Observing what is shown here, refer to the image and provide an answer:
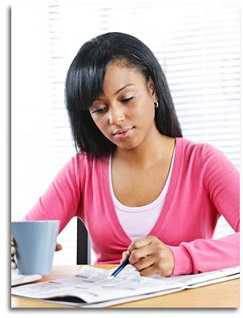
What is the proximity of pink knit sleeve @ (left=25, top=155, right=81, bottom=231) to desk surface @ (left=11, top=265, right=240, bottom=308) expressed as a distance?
0.16 metres

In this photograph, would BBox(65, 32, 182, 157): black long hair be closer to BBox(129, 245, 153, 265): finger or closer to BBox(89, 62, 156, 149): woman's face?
BBox(89, 62, 156, 149): woman's face

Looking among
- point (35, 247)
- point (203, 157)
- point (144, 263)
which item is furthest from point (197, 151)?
point (35, 247)

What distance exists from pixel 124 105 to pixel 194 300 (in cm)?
35

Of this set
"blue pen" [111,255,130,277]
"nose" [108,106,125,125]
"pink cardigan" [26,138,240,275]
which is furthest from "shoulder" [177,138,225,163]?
"blue pen" [111,255,130,277]

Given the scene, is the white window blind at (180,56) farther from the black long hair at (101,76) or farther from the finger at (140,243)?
the finger at (140,243)

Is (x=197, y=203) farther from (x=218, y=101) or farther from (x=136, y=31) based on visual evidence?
(x=136, y=31)

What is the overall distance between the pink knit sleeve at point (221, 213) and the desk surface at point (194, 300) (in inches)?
1.9

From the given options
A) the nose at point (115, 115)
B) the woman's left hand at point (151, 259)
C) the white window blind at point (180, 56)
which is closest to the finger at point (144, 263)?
the woman's left hand at point (151, 259)

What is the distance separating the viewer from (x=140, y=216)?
41.4 inches

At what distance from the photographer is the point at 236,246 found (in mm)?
1035

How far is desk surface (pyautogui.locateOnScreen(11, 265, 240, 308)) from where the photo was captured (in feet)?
3.05

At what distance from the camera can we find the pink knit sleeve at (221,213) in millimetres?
1008

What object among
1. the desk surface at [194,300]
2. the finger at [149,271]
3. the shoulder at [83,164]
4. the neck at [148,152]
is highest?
the neck at [148,152]

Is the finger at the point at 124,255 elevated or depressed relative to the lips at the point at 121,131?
depressed
